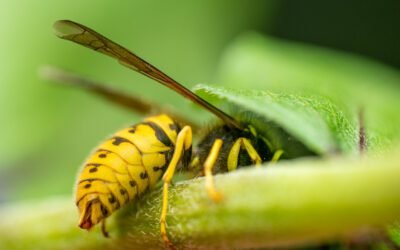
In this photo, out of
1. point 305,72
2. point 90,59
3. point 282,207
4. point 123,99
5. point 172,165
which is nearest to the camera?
point 282,207

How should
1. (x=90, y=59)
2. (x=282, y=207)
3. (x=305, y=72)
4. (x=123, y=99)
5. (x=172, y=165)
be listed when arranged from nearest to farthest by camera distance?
(x=282, y=207), (x=172, y=165), (x=123, y=99), (x=305, y=72), (x=90, y=59)

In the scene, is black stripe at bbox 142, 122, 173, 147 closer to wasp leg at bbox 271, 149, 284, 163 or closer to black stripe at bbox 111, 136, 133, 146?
black stripe at bbox 111, 136, 133, 146

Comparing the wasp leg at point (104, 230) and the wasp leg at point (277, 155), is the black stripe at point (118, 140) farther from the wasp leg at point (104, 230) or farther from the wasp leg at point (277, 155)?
the wasp leg at point (277, 155)

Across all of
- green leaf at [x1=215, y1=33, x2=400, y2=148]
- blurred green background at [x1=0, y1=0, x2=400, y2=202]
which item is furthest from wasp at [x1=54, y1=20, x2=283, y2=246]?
blurred green background at [x1=0, y1=0, x2=400, y2=202]

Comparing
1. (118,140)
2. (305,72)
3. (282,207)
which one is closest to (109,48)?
(118,140)

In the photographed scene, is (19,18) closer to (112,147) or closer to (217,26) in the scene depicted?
(217,26)

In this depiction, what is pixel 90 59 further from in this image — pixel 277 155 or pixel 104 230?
pixel 277 155

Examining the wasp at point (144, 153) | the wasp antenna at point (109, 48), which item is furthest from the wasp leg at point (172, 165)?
the wasp antenna at point (109, 48)
